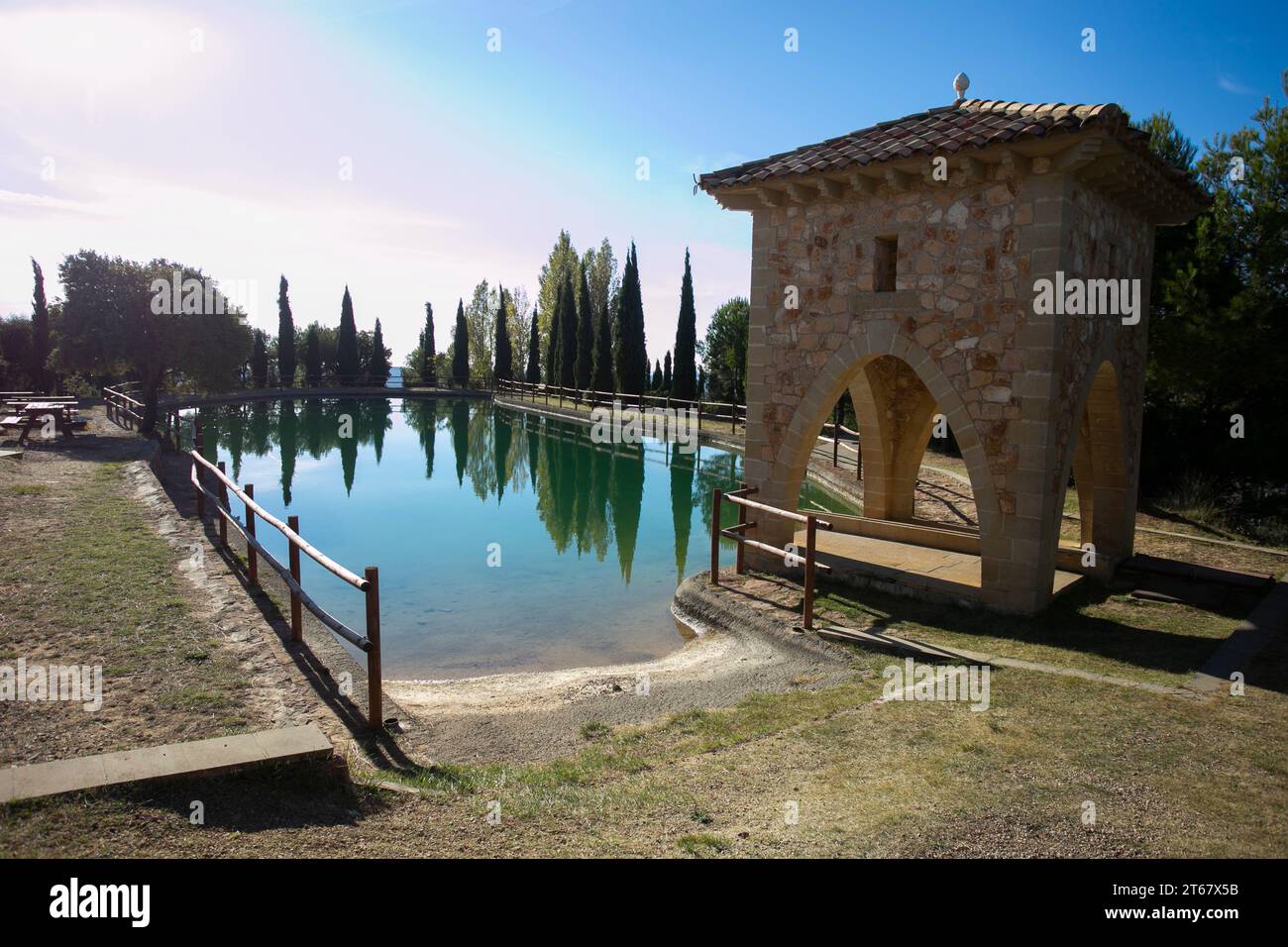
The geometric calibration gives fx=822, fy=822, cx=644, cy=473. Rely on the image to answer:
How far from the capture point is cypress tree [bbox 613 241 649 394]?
36.8 m

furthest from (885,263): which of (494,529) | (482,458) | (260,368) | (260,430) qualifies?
(260,368)

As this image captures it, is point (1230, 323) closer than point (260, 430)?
Yes

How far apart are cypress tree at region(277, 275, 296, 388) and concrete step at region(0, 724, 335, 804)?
43443 mm

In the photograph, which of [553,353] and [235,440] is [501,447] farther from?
[553,353]

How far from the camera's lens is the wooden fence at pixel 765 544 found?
24.3 feet

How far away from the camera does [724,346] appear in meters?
44.1

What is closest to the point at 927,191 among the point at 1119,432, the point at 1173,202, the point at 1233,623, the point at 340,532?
the point at 1173,202

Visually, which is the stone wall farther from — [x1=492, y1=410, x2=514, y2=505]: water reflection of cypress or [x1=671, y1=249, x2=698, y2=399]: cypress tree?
[x1=671, y1=249, x2=698, y2=399]: cypress tree

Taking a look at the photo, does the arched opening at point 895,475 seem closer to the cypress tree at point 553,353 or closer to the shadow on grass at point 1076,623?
the shadow on grass at point 1076,623

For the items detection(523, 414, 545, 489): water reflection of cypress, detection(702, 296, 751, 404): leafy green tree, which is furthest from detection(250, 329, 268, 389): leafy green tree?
detection(702, 296, 751, 404): leafy green tree

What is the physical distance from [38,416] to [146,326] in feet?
11.8

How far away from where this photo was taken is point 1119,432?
9.95 meters
